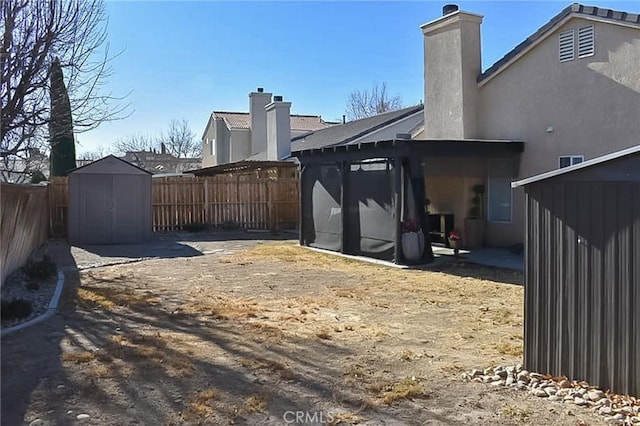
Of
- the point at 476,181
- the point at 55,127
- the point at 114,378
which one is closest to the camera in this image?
the point at 114,378

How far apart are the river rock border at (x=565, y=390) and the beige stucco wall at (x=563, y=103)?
748 cm

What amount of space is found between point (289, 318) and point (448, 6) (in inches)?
404

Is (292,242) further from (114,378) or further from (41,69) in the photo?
(114,378)

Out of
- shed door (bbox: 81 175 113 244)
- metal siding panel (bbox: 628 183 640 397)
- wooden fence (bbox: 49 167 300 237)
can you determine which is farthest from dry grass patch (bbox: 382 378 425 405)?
wooden fence (bbox: 49 167 300 237)

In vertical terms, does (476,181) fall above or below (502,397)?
above

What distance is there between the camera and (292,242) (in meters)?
16.7

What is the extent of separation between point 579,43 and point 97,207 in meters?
13.1

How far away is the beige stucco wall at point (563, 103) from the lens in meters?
10.6

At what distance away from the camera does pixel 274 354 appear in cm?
544

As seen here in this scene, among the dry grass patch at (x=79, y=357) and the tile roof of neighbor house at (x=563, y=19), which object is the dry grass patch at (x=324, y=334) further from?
the tile roof of neighbor house at (x=563, y=19)

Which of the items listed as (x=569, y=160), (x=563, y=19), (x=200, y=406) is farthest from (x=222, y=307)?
(x=563, y=19)

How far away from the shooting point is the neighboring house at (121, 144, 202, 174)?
47.1m

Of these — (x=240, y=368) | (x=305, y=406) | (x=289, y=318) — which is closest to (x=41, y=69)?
(x=289, y=318)

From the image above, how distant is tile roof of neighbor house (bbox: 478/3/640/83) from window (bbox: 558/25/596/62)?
0.29 metres
